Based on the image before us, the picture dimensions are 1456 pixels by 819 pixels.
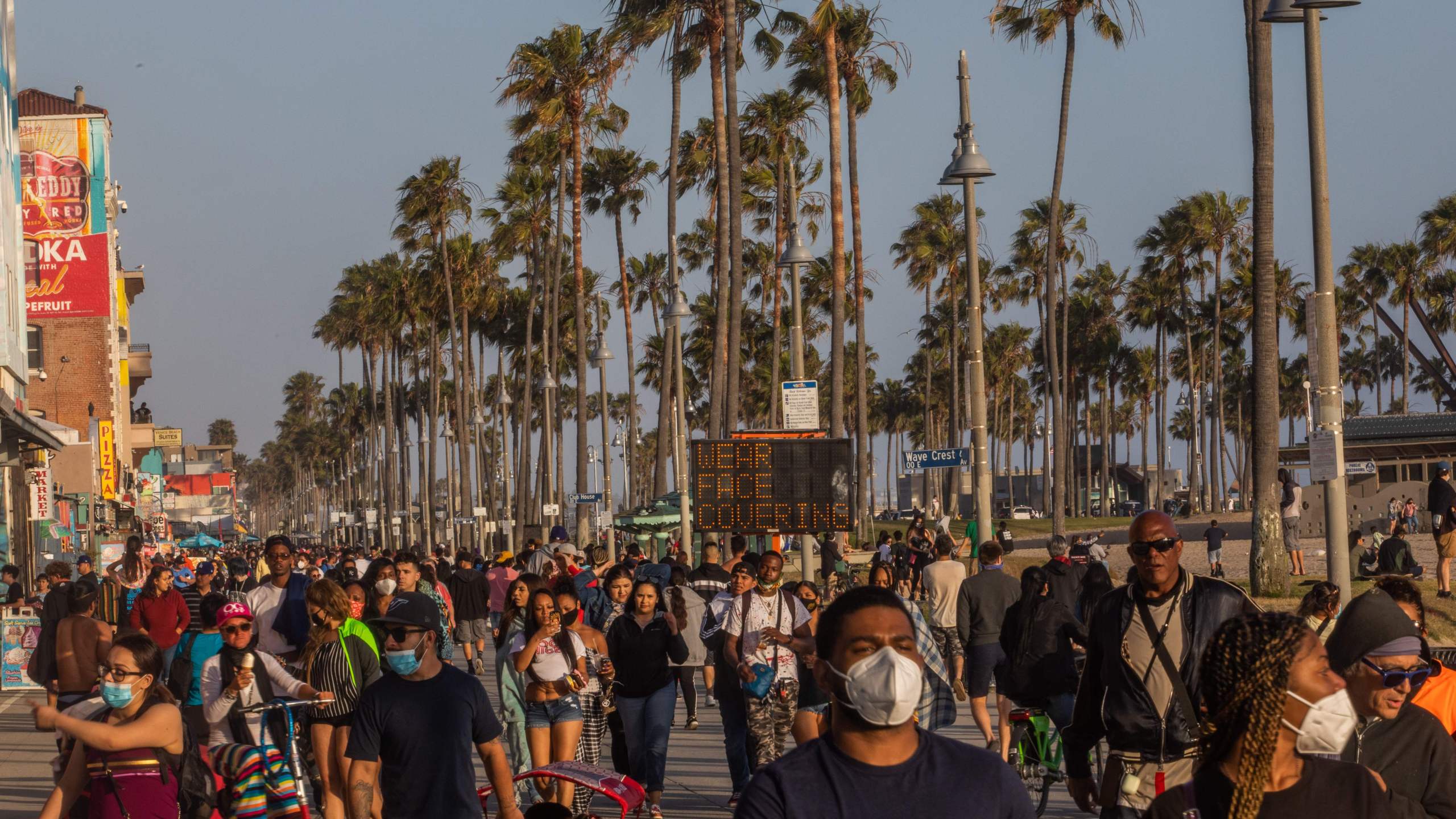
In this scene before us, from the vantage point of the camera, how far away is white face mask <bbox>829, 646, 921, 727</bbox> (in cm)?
348

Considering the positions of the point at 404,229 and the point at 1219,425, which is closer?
the point at 404,229

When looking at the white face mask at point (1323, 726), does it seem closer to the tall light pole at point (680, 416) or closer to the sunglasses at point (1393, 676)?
the sunglasses at point (1393, 676)

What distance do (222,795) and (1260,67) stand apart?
67.2 ft

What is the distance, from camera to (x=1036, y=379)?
378 ft

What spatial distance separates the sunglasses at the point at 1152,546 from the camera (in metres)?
6.64

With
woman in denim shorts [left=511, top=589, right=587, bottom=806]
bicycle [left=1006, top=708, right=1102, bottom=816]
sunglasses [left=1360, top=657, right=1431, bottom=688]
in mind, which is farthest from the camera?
bicycle [left=1006, top=708, right=1102, bottom=816]

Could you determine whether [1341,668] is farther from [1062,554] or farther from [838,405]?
[838,405]

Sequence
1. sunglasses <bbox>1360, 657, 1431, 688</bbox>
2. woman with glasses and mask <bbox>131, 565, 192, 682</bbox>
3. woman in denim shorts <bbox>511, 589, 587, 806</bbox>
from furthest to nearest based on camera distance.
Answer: woman with glasses and mask <bbox>131, 565, 192, 682</bbox>, woman in denim shorts <bbox>511, 589, 587, 806</bbox>, sunglasses <bbox>1360, 657, 1431, 688</bbox>

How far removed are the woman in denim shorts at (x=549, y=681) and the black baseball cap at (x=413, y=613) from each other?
119 inches

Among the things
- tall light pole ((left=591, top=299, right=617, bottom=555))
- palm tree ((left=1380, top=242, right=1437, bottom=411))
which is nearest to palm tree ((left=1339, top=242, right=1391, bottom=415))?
palm tree ((left=1380, top=242, right=1437, bottom=411))

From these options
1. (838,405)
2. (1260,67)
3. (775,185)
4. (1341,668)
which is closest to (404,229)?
(775,185)

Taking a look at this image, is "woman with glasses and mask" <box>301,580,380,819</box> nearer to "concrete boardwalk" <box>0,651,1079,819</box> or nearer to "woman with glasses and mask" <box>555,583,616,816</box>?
"woman with glasses and mask" <box>555,583,616,816</box>

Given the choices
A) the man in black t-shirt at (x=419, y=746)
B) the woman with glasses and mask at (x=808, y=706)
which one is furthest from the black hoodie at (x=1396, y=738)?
the woman with glasses and mask at (x=808, y=706)

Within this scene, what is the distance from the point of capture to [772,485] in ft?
68.7
